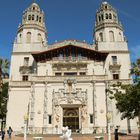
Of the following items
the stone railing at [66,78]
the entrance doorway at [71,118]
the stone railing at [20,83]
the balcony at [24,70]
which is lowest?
the entrance doorway at [71,118]

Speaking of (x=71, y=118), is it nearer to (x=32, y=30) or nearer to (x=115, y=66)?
(x=115, y=66)

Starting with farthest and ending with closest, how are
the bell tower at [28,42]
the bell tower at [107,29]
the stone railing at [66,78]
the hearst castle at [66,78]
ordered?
1. the bell tower at [107,29]
2. the bell tower at [28,42]
3. the stone railing at [66,78]
4. the hearst castle at [66,78]

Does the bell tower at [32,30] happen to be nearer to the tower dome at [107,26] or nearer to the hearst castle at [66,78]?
the hearst castle at [66,78]

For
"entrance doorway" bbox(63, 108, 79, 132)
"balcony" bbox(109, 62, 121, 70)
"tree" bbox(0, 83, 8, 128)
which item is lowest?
"entrance doorway" bbox(63, 108, 79, 132)

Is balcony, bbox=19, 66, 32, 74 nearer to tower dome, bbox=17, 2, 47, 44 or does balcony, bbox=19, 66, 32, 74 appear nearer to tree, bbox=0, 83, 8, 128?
tower dome, bbox=17, 2, 47, 44

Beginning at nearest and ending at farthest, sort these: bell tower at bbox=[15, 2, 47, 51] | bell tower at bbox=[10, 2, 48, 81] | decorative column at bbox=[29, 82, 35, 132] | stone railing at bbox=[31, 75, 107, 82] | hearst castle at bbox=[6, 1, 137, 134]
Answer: decorative column at bbox=[29, 82, 35, 132]
hearst castle at bbox=[6, 1, 137, 134]
stone railing at bbox=[31, 75, 107, 82]
bell tower at bbox=[10, 2, 48, 81]
bell tower at bbox=[15, 2, 47, 51]

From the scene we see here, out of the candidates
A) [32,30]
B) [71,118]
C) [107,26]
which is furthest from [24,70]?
[107,26]

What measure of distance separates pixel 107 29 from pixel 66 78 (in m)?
16.3

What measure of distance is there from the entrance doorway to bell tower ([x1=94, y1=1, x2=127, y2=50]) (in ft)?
50.9

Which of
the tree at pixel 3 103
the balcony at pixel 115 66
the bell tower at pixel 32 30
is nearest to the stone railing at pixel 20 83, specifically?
the tree at pixel 3 103

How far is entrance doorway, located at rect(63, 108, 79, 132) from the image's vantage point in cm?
4212

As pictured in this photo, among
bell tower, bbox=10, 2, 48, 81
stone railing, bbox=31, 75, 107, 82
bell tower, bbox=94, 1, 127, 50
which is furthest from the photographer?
bell tower, bbox=94, 1, 127, 50

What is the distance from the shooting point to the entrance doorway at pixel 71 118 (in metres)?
42.1

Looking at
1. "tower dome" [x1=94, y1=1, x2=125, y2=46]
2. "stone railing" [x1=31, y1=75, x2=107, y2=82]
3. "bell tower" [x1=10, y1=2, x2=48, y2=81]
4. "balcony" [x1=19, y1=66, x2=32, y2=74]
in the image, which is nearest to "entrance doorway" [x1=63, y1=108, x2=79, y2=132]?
"stone railing" [x1=31, y1=75, x2=107, y2=82]
